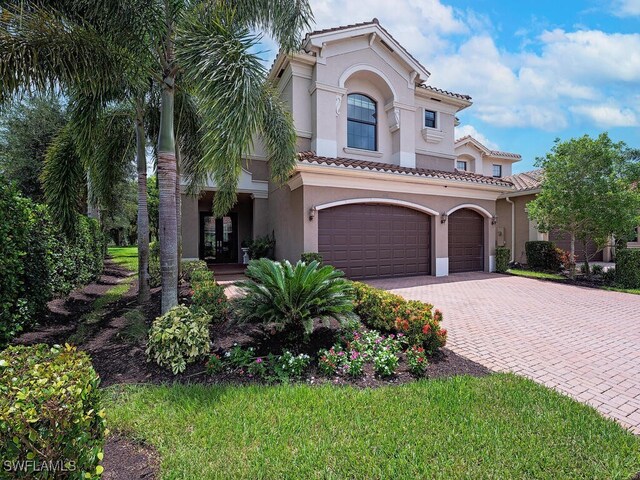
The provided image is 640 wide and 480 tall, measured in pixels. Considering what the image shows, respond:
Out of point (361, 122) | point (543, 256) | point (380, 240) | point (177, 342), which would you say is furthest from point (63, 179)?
point (543, 256)

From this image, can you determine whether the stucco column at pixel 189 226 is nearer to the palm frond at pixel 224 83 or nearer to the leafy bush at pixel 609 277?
the palm frond at pixel 224 83

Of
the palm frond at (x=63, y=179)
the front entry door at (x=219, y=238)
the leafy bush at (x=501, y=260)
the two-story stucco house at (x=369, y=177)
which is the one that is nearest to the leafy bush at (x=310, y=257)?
the two-story stucco house at (x=369, y=177)

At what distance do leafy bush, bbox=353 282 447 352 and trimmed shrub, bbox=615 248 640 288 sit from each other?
1129 centimetres

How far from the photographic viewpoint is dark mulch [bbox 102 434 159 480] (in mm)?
2486

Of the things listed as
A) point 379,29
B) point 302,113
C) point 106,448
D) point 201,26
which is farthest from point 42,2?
point 379,29

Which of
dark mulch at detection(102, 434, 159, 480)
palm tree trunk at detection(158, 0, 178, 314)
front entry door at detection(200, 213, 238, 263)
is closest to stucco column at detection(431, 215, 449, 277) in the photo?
front entry door at detection(200, 213, 238, 263)

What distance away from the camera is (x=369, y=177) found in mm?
11922

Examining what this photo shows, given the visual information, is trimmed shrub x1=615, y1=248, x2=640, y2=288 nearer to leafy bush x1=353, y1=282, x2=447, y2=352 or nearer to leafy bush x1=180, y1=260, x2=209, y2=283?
leafy bush x1=353, y1=282, x2=447, y2=352

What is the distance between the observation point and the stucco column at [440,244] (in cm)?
1359

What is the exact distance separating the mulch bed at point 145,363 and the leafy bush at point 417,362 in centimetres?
12

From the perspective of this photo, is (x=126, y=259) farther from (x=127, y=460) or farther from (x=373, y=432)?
(x=373, y=432)

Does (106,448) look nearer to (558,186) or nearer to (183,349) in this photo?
(183,349)

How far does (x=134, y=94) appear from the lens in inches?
293

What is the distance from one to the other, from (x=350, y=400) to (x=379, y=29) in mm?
15427
